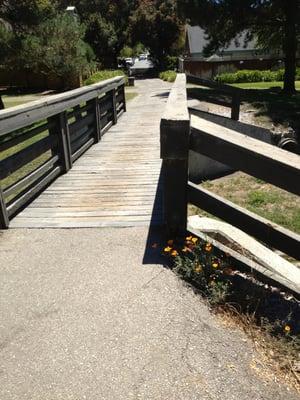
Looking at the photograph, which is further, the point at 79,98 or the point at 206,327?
the point at 79,98

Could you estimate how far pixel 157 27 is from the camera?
39.8 metres

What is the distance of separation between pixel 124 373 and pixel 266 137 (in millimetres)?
8827

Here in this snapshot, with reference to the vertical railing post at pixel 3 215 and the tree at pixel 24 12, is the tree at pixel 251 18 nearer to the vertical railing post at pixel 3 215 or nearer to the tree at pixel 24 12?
the tree at pixel 24 12

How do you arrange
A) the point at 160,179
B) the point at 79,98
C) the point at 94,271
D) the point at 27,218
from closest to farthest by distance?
the point at 94,271 < the point at 27,218 < the point at 160,179 < the point at 79,98

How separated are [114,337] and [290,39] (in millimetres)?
19100

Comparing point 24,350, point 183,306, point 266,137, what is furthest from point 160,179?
point 266,137

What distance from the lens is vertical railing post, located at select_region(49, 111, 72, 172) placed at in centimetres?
539

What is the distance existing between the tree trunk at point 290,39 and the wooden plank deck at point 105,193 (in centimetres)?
1313

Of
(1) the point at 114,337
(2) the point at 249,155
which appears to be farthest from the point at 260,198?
(1) the point at 114,337

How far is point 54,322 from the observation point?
8.08 feet

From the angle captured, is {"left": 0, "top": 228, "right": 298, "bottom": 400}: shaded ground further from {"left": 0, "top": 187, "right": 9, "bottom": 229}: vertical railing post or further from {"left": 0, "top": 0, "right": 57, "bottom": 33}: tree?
{"left": 0, "top": 0, "right": 57, "bottom": 33}: tree

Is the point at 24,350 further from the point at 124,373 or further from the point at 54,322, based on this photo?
the point at 124,373

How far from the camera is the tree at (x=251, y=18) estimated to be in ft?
55.6

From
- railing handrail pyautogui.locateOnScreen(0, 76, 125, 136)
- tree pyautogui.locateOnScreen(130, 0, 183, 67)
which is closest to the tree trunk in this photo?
railing handrail pyautogui.locateOnScreen(0, 76, 125, 136)
